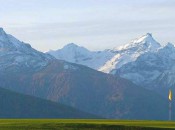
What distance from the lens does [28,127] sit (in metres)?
95.0

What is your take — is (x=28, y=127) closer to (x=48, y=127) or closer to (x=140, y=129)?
(x=48, y=127)

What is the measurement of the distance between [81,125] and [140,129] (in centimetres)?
918

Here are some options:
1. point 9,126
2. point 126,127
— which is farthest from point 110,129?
point 9,126

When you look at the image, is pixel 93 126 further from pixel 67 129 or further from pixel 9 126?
pixel 9 126

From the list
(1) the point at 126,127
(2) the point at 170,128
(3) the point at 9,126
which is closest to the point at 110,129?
(1) the point at 126,127

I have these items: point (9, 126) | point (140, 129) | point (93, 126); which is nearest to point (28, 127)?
point (9, 126)

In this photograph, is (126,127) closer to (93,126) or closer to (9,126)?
(93,126)

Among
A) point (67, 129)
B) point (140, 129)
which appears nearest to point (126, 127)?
point (140, 129)

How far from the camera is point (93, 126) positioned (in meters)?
97.5

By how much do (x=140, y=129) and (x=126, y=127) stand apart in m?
2.17

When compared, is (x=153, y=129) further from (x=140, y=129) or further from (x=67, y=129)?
(x=67, y=129)

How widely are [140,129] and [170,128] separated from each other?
451 cm

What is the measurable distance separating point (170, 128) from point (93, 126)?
1166 centimetres

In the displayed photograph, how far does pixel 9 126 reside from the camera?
95562 mm
